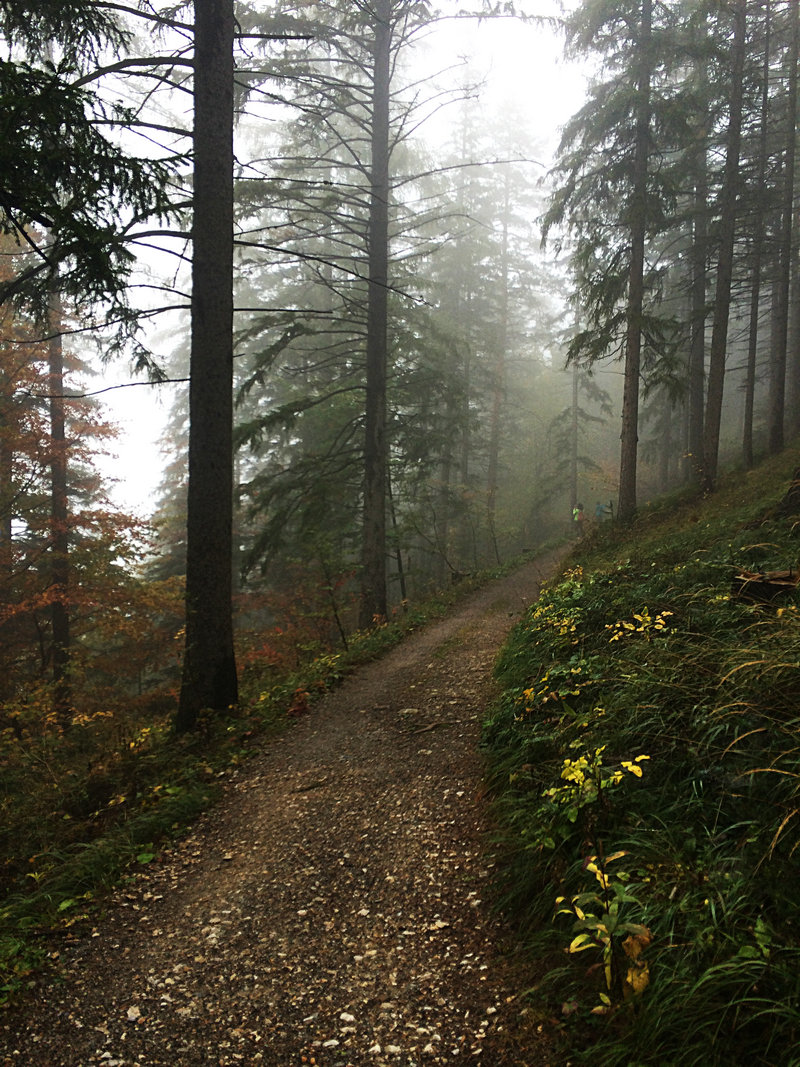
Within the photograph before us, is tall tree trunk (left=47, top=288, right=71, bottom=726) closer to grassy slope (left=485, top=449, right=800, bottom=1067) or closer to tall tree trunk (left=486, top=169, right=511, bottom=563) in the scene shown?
grassy slope (left=485, top=449, right=800, bottom=1067)

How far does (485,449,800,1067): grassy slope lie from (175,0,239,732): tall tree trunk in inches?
131

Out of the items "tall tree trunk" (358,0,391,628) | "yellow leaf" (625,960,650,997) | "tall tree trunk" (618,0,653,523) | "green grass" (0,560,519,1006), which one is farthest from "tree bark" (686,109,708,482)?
"yellow leaf" (625,960,650,997)

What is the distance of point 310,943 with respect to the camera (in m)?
3.09

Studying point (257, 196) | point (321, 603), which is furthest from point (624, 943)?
point (321, 603)

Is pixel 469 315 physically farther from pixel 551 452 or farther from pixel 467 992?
pixel 467 992

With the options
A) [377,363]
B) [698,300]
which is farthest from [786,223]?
[377,363]

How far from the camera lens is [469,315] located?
23.9 metres

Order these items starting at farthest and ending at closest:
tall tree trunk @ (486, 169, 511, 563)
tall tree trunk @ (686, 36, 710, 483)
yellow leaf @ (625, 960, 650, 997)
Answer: tall tree trunk @ (486, 169, 511, 563) → tall tree trunk @ (686, 36, 710, 483) → yellow leaf @ (625, 960, 650, 997)

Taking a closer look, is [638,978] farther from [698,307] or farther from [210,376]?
[698,307]

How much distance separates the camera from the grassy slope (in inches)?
78.4

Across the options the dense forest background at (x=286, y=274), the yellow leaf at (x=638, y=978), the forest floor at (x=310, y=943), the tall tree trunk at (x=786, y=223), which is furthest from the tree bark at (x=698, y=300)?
the yellow leaf at (x=638, y=978)

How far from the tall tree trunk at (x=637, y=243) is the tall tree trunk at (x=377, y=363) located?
549 cm

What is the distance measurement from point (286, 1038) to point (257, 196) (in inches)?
453

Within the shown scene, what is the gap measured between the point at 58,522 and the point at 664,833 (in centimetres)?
1318
